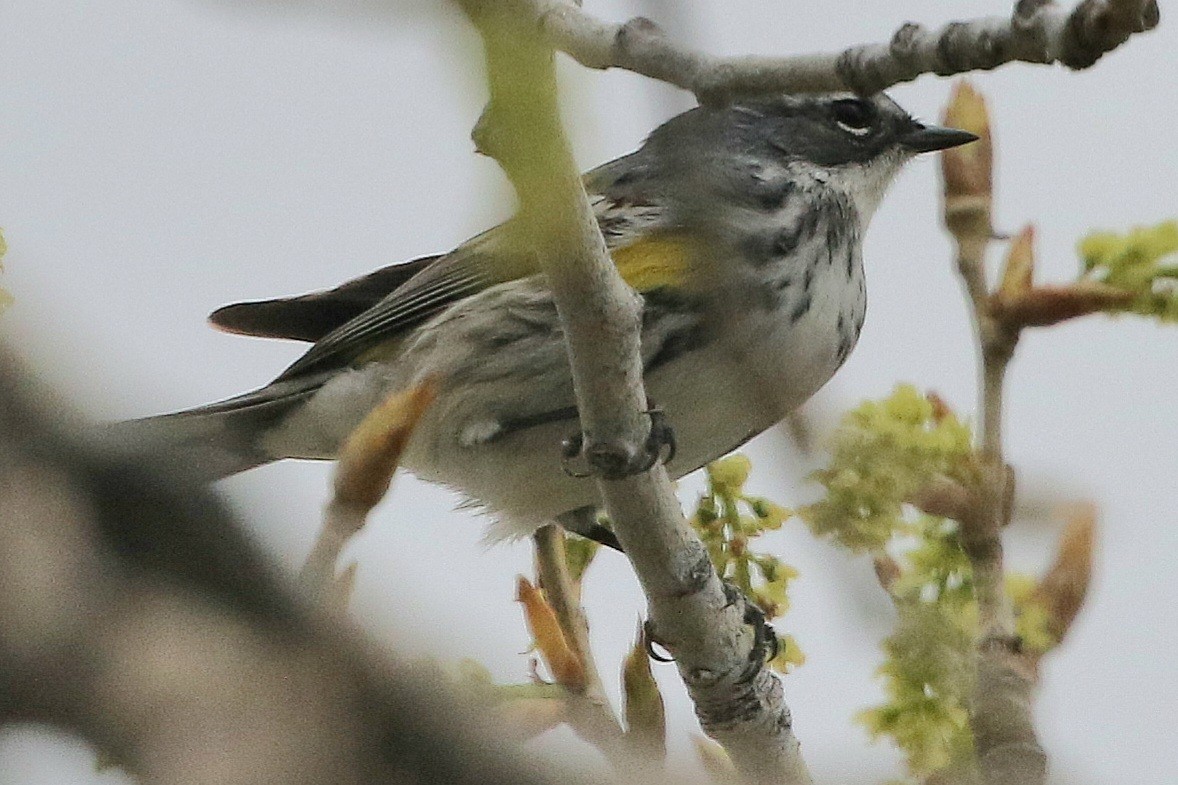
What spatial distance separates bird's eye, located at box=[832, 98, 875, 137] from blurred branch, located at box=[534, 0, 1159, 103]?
10.0 feet

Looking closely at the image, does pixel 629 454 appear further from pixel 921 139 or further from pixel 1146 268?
pixel 921 139

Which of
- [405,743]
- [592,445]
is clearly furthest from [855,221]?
[405,743]

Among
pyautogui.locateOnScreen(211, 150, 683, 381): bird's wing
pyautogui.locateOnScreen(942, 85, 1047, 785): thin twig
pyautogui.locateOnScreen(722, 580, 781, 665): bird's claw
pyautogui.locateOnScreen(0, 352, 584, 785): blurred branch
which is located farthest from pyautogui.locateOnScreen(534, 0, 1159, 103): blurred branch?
pyautogui.locateOnScreen(211, 150, 683, 381): bird's wing

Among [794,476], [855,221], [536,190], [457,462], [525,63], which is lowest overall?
[457,462]

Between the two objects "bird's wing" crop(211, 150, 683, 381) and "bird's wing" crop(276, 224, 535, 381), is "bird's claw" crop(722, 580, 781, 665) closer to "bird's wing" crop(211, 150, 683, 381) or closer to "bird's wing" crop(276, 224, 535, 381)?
"bird's wing" crop(211, 150, 683, 381)

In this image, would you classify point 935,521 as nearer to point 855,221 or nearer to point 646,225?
point 646,225

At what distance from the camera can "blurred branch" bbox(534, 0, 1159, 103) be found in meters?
1.93

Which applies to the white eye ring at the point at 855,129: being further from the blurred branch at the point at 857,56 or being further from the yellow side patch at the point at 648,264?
the blurred branch at the point at 857,56

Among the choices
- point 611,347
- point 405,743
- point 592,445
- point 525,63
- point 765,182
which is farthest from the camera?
point 765,182

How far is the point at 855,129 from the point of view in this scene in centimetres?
509

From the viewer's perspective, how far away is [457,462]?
4633mm

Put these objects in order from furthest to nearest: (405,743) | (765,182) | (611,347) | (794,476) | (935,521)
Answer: (765,182) → (611,347) → (935,521) → (794,476) → (405,743)

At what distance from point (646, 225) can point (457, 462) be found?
0.90 meters

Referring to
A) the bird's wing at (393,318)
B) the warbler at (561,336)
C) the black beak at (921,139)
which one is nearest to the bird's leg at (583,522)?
the warbler at (561,336)
